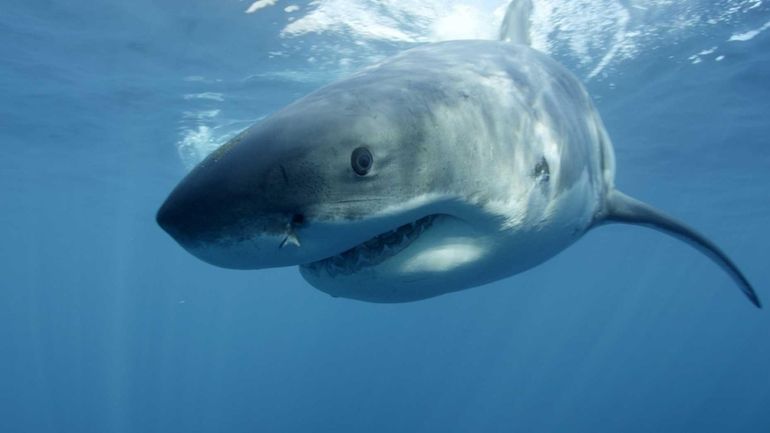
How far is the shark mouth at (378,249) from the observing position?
2.26 m

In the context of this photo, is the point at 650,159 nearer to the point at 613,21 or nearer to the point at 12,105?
the point at 613,21

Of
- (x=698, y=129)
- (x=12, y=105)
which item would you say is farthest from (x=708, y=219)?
(x=12, y=105)

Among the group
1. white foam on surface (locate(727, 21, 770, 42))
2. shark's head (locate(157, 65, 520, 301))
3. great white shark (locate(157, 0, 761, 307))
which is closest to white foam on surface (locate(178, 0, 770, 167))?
white foam on surface (locate(727, 21, 770, 42))

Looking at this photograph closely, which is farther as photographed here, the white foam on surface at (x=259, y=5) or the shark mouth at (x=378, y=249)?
the white foam on surface at (x=259, y=5)

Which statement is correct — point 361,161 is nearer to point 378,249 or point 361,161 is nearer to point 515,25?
point 378,249

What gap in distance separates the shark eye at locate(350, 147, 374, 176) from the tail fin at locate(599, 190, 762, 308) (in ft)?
9.21

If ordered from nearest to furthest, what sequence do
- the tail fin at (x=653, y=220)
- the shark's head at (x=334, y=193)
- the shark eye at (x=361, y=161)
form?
the shark's head at (x=334, y=193)
the shark eye at (x=361, y=161)
the tail fin at (x=653, y=220)

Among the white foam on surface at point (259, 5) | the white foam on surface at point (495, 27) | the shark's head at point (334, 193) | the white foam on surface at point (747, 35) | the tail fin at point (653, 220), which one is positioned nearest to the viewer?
the shark's head at point (334, 193)

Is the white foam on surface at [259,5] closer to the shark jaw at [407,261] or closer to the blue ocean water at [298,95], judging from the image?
the blue ocean water at [298,95]

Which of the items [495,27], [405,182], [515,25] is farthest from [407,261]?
[495,27]

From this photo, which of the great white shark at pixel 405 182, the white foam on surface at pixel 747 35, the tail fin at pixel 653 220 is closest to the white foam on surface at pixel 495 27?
the white foam on surface at pixel 747 35

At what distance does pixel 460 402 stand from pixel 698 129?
214ft

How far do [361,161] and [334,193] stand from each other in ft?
0.51

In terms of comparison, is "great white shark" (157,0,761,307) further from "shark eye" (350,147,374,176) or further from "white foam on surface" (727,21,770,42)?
"white foam on surface" (727,21,770,42)
